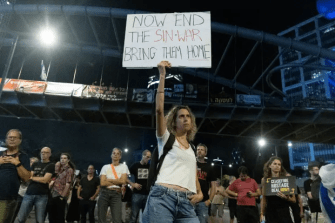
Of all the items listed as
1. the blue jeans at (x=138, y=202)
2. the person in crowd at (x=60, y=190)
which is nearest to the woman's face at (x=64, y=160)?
the person in crowd at (x=60, y=190)

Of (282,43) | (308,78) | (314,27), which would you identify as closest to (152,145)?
(282,43)

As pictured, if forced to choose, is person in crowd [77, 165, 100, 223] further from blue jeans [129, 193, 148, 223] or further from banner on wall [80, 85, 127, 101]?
banner on wall [80, 85, 127, 101]

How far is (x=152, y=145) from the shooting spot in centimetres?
6366

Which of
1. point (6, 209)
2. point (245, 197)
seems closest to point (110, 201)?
point (6, 209)

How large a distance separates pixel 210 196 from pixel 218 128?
72.1 feet

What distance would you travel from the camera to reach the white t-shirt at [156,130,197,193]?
2.50m

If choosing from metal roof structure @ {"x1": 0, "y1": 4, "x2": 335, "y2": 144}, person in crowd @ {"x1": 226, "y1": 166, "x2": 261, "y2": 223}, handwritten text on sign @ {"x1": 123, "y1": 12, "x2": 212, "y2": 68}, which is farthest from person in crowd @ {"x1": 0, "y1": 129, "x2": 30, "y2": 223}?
metal roof structure @ {"x1": 0, "y1": 4, "x2": 335, "y2": 144}

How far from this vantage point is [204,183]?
253 inches

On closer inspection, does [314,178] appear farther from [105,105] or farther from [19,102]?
[19,102]

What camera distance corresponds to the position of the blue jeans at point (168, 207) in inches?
92.4

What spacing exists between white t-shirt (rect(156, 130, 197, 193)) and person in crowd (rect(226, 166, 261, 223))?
18.2ft

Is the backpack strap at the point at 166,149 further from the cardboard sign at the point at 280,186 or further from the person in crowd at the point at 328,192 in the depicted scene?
the cardboard sign at the point at 280,186

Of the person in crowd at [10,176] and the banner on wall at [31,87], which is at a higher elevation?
the banner on wall at [31,87]

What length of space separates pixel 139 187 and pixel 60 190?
2.25m
